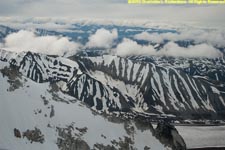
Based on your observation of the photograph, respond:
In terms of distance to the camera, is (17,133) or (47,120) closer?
(17,133)

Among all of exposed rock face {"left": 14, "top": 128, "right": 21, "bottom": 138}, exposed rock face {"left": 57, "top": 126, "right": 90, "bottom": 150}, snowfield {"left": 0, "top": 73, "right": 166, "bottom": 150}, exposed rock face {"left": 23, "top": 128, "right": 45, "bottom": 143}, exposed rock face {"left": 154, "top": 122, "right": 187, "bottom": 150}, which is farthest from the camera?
exposed rock face {"left": 154, "top": 122, "right": 187, "bottom": 150}

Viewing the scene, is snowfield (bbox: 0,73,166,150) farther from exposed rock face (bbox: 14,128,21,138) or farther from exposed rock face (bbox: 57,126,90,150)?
exposed rock face (bbox: 57,126,90,150)

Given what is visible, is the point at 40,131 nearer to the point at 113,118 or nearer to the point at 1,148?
the point at 1,148

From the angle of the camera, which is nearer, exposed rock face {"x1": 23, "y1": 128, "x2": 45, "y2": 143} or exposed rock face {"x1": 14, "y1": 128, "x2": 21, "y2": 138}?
exposed rock face {"x1": 14, "y1": 128, "x2": 21, "y2": 138}

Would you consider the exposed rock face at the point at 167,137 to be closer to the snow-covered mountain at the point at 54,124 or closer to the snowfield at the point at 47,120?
the snow-covered mountain at the point at 54,124

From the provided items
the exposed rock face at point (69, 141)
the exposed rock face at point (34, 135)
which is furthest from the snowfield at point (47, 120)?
the exposed rock face at point (69, 141)

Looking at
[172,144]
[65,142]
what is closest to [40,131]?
[65,142]

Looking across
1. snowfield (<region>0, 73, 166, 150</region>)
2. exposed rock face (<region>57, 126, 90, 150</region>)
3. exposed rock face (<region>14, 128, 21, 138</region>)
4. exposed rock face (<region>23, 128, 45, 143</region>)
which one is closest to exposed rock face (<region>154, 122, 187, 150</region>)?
snowfield (<region>0, 73, 166, 150</region>)

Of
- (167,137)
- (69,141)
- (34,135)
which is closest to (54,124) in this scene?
(69,141)

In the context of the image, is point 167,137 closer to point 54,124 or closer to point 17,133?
point 54,124
